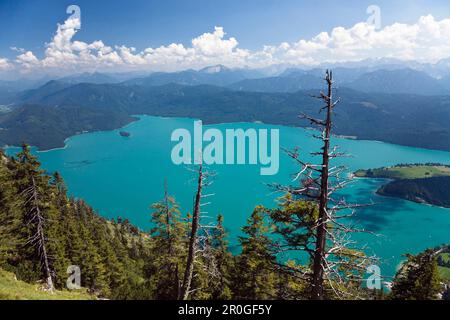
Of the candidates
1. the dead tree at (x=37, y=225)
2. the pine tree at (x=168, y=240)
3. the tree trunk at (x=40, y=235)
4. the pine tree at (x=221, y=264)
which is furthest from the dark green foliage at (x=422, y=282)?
the tree trunk at (x=40, y=235)

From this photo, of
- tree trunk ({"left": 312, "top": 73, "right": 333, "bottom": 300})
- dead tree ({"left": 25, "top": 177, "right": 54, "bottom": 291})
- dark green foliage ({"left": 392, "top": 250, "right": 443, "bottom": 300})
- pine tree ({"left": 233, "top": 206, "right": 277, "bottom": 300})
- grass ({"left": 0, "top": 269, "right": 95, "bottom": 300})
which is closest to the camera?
tree trunk ({"left": 312, "top": 73, "right": 333, "bottom": 300})

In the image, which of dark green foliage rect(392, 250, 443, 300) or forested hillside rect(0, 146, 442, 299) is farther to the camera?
forested hillside rect(0, 146, 442, 299)

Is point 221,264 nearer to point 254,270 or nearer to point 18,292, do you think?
point 254,270

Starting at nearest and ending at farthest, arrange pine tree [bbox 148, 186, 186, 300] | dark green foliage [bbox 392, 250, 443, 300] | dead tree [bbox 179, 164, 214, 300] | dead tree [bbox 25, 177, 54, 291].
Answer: dead tree [bbox 179, 164, 214, 300] < dark green foliage [bbox 392, 250, 443, 300] < pine tree [bbox 148, 186, 186, 300] < dead tree [bbox 25, 177, 54, 291]

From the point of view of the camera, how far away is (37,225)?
88.2ft

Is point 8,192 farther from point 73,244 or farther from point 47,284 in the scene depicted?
point 73,244

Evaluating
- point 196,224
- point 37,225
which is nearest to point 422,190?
point 37,225

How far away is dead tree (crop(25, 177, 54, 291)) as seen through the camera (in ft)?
84.2

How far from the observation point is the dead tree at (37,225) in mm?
25673

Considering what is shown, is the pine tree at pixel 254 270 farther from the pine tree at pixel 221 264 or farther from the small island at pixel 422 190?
the small island at pixel 422 190

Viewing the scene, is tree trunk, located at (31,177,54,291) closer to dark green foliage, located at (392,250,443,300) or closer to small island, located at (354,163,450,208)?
dark green foliage, located at (392,250,443,300)

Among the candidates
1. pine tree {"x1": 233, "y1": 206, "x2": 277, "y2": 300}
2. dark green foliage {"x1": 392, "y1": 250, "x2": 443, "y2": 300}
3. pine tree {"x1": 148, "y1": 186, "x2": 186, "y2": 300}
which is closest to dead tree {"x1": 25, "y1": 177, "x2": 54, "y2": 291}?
pine tree {"x1": 148, "y1": 186, "x2": 186, "y2": 300}
